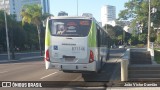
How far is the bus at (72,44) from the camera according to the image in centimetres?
1639

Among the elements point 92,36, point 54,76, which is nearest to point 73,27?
point 92,36

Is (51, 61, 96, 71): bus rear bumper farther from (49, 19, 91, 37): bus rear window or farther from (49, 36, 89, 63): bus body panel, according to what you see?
(49, 19, 91, 37): bus rear window

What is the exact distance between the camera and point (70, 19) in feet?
54.6

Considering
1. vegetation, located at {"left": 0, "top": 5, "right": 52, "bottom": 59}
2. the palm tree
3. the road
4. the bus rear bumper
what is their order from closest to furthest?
the bus rear bumper, the road, the palm tree, vegetation, located at {"left": 0, "top": 5, "right": 52, "bottom": 59}

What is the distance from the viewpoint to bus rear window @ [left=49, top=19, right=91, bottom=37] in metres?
16.6

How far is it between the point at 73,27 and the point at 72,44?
0.81m

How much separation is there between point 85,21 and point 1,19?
61.7m

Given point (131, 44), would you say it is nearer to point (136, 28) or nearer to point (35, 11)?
point (136, 28)

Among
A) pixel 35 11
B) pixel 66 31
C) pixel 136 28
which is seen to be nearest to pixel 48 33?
pixel 66 31

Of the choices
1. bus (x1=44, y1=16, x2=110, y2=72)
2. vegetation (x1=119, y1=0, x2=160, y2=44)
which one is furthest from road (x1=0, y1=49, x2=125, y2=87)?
vegetation (x1=119, y1=0, x2=160, y2=44)

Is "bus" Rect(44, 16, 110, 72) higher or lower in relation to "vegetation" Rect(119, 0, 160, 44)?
lower

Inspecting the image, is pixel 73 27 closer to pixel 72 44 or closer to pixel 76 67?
pixel 72 44

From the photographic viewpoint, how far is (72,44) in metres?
16.5

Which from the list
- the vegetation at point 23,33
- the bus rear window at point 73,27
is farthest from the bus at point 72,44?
the vegetation at point 23,33
